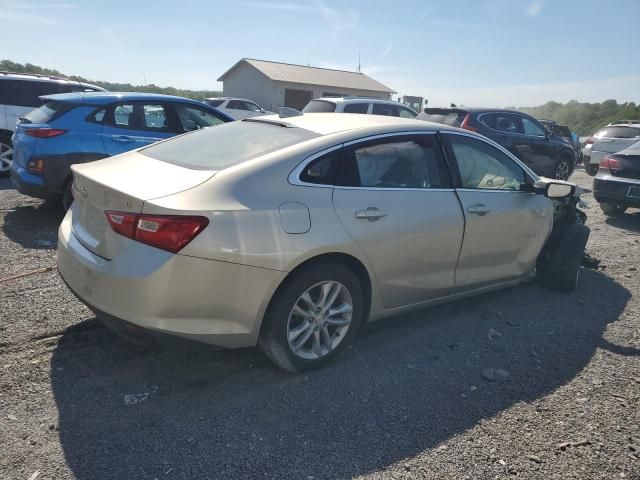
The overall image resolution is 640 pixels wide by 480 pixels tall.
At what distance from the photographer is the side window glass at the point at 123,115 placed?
6434 mm

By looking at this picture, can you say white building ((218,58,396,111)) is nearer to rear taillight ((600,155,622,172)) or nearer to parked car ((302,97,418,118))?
parked car ((302,97,418,118))

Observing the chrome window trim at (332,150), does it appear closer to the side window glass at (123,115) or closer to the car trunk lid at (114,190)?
the car trunk lid at (114,190)

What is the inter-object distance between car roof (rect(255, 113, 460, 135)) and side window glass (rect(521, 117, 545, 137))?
823 centimetres

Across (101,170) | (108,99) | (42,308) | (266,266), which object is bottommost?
(42,308)

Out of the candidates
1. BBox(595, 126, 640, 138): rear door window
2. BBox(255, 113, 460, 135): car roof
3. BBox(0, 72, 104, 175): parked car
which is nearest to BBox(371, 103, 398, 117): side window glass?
BBox(595, 126, 640, 138): rear door window

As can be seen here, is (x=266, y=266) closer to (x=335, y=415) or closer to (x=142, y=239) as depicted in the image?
(x=142, y=239)

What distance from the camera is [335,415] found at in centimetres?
284

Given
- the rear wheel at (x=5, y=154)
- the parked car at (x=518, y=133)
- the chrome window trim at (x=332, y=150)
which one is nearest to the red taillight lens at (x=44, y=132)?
the rear wheel at (x=5, y=154)

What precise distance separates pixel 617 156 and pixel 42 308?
8.79 metres

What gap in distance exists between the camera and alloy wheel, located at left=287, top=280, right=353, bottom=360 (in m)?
3.07

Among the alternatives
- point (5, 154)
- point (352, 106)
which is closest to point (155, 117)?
point (5, 154)

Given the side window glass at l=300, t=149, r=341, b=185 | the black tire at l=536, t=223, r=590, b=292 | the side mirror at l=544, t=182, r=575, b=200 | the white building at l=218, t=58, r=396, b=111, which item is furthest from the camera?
the white building at l=218, t=58, r=396, b=111

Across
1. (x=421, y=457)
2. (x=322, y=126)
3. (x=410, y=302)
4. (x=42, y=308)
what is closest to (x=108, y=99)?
(x=42, y=308)

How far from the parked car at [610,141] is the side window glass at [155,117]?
42.7ft
